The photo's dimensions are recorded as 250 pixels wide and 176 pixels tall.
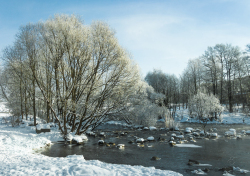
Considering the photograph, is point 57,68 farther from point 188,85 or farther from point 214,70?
point 188,85

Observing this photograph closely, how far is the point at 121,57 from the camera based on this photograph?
1554cm

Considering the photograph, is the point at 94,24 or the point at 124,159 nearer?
the point at 124,159

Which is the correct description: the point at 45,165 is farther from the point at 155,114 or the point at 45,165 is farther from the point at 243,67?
the point at 243,67

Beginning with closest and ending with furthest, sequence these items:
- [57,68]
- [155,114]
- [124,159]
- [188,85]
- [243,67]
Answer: [124,159] → [57,68] → [155,114] → [243,67] → [188,85]

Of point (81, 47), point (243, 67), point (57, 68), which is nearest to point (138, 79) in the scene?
point (81, 47)

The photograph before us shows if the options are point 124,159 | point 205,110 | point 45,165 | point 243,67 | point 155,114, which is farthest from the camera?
point 243,67

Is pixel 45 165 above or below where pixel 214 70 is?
below

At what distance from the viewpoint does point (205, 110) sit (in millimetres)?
22047

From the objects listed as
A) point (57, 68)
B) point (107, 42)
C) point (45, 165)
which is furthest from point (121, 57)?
point (45, 165)

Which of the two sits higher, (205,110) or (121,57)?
(121,57)

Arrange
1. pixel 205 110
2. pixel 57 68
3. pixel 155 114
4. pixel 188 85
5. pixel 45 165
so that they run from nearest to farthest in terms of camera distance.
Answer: pixel 45 165 < pixel 57 68 < pixel 205 110 < pixel 155 114 < pixel 188 85

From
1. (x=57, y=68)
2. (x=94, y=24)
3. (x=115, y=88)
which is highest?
(x=94, y=24)

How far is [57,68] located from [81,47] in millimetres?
2657

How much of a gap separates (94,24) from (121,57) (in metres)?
3.86
